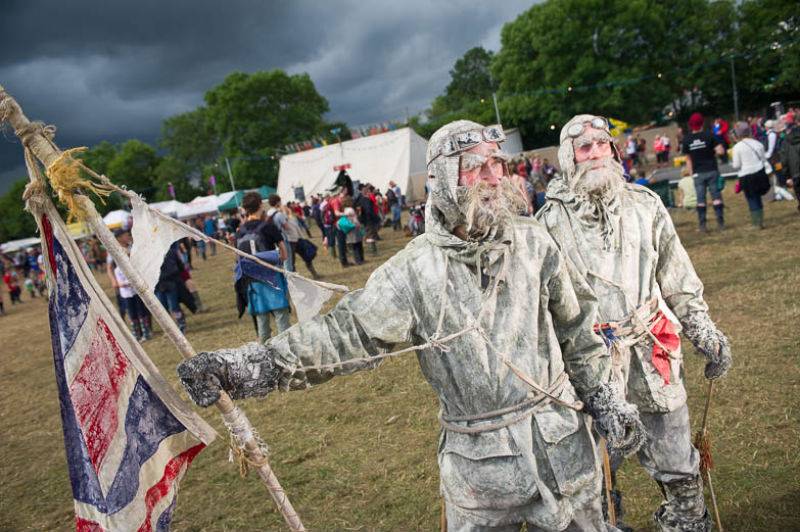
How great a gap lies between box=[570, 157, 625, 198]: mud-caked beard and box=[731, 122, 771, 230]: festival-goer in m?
8.15

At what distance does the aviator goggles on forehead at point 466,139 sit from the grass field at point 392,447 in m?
2.63

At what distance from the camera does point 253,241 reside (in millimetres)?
Answer: 6547

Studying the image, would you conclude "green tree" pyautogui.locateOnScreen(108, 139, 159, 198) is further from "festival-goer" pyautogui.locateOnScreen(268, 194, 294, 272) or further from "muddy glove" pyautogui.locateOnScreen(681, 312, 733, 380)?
"muddy glove" pyautogui.locateOnScreen(681, 312, 733, 380)

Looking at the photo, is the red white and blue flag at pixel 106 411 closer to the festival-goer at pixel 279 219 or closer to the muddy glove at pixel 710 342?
the muddy glove at pixel 710 342

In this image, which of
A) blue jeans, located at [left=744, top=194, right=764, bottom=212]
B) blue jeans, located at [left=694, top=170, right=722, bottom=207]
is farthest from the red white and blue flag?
blue jeans, located at [left=744, top=194, right=764, bottom=212]

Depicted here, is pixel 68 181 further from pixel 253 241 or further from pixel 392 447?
pixel 253 241

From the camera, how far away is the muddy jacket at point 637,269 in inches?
114

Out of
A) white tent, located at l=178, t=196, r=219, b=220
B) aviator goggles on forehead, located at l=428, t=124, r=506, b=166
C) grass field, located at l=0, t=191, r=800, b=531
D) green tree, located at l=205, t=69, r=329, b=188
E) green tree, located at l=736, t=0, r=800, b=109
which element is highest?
green tree, located at l=205, t=69, r=329, b=188

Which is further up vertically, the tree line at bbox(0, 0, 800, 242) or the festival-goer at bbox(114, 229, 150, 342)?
the tree line at bbox(0, 0, 800, 242)

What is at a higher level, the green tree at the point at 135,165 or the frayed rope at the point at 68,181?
the green tree at the point at 135,165

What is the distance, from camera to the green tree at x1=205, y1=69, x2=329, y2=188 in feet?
190

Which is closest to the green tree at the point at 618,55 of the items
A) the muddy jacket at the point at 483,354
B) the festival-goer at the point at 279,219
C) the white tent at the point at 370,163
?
the white tent at the point at 370,163

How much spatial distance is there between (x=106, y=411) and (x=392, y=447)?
306 centimetres

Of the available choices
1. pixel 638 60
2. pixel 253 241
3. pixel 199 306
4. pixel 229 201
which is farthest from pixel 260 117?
pixel 253 241
